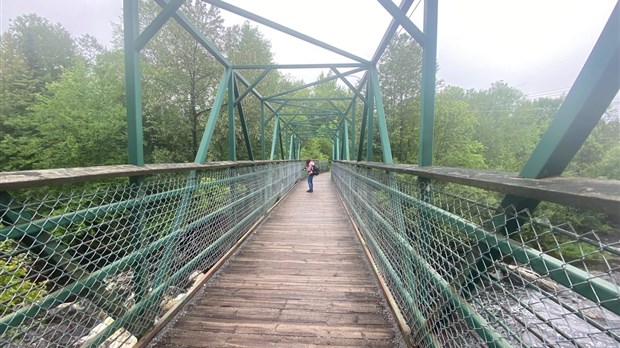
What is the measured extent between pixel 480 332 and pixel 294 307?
1.45m

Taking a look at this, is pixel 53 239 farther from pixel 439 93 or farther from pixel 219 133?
pixel 439 93

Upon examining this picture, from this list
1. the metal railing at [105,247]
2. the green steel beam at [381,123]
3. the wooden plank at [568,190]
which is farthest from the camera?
the green steel beam at [381,123]

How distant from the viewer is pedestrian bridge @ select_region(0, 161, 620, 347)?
0.87 m

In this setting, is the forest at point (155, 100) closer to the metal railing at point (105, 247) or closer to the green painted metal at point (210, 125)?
the green painted metal at point (210, 125)

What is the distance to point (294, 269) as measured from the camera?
293 cm

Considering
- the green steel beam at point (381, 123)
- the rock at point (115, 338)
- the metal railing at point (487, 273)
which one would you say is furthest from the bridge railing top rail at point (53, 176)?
the green steel beam at point (381, 123)

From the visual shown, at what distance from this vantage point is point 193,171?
253 cm

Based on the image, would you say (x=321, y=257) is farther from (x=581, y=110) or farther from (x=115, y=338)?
(x=581, y=110)

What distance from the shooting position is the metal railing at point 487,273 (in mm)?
698

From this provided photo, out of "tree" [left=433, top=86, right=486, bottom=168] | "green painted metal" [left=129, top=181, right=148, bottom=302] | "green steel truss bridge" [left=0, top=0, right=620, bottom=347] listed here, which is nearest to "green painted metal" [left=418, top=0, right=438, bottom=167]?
"green steel truss bridge" [left=0, top=0, right=620, bottom=347]

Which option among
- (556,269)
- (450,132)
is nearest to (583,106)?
(556,269)

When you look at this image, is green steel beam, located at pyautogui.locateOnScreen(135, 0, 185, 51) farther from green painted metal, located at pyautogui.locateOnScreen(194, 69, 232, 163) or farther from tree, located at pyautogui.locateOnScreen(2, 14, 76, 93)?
tree, located at pyautogui.locateOnScreen(2, 14, 76, 93)

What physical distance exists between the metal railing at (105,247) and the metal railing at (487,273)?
5.62 feet

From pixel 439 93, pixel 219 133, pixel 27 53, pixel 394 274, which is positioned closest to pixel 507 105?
pixel 439 93
